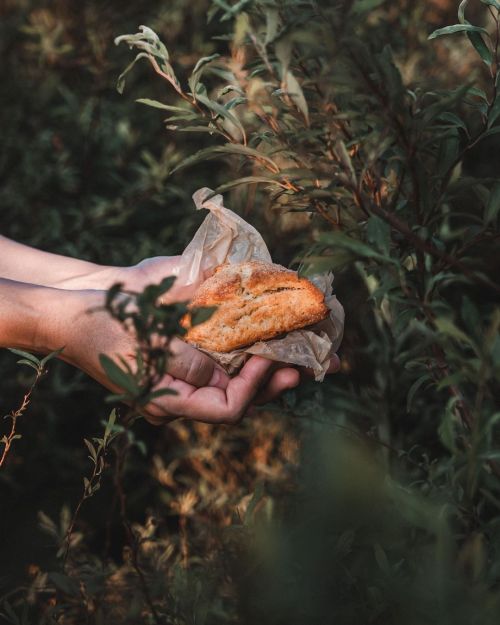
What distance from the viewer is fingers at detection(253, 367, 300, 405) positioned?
1.67 metres

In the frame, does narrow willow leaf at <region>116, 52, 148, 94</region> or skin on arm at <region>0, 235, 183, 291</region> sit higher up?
narrow willow leaf at <region>116, 52, 148, 94</region>

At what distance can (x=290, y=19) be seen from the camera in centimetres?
92

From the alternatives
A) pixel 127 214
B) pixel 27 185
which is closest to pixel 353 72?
pixel 127 214

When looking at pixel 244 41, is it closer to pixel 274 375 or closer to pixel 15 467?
pixel 274 375

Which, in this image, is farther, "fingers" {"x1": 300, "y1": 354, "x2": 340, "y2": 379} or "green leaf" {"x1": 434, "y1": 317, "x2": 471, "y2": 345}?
"fingers" {"x1": 300, "y1": 354, "x2": 340, "y2": 379}

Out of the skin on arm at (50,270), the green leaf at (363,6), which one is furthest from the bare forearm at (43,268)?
the green leaf at (363,6)

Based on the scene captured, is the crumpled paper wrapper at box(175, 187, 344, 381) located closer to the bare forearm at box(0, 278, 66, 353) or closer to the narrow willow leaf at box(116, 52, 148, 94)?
the bare forearm at box(0, 278, 66, 353)

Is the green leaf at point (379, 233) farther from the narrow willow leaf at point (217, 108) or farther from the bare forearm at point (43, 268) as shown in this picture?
the bare forearm at point (43, 268)

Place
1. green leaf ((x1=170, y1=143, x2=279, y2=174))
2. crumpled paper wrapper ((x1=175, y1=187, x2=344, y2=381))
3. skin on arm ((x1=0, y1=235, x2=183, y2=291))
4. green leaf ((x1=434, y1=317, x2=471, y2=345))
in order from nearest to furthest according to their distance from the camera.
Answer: green leaf ((x1=434, y1=317, x2=471, y2=345)) → green leaf ((x1=170, y1=143, x2=279, y2=174)) → crumpled paper wrapper ((x1=175, y1=187, x2=344, y2=381)) → skin on arm ((x1=0, y1=235, x2=183, y2=291))

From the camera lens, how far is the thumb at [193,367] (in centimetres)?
155

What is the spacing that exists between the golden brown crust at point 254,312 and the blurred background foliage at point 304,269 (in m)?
0.16

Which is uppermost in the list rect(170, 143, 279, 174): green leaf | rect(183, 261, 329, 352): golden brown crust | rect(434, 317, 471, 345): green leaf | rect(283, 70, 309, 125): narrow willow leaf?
rect(283, 70, 309, 125): narrow willow leaf

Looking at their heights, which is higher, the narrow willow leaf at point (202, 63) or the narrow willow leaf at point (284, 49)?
the narrow willow leaf at point (284, 49)

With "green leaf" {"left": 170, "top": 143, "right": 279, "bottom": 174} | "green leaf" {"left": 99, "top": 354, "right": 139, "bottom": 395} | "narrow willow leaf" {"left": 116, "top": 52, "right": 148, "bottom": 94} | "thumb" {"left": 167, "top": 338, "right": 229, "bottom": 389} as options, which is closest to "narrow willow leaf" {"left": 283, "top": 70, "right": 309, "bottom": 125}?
"green leaf" {"left": 170, "top": 143, "right": 279, "bottom": 174}
